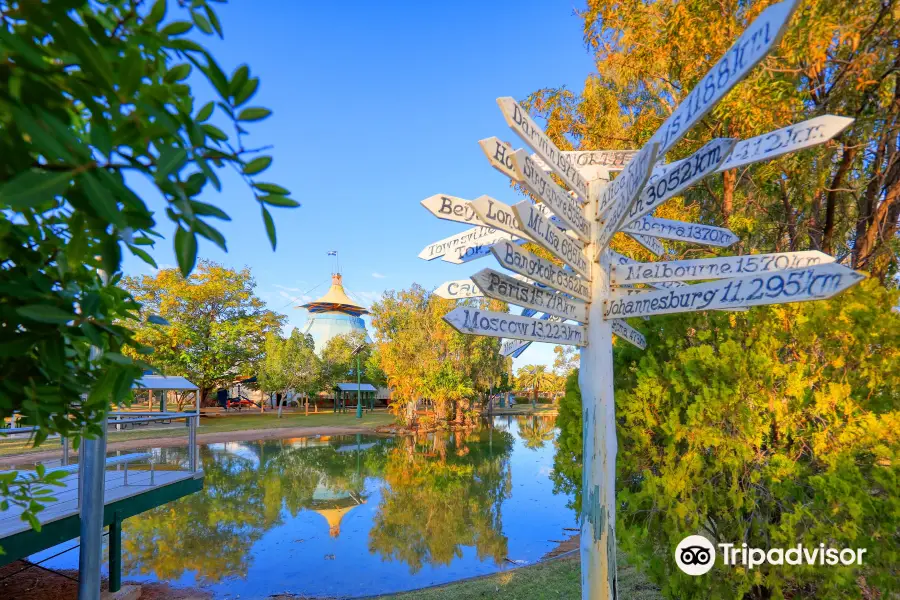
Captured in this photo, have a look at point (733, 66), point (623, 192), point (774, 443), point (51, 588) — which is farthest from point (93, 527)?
point (774, 443)

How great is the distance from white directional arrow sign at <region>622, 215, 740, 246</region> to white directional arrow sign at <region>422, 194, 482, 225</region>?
1.30 metres

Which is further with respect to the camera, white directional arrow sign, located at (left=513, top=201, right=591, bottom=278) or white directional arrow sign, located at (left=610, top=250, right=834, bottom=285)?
white directional arrow sign, located at (left=610, top=250, right=834, bottom=285)

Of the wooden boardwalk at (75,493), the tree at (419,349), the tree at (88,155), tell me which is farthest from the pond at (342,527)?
the tree at (419,349)

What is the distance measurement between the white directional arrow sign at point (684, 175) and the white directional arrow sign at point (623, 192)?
8cm

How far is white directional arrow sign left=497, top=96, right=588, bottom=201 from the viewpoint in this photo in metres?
3.24

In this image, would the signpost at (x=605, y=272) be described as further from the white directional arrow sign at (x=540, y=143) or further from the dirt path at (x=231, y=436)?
the dirt path at (x=231, y=436)

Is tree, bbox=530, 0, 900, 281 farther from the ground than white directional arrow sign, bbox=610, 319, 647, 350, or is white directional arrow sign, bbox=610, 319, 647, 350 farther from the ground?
tree, bbox=530, 0, 900, 281

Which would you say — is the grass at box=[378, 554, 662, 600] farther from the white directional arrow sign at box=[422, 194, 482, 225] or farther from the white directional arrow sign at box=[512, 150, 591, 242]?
the white directional arrow sign at box=[422, 194, 482, 225]

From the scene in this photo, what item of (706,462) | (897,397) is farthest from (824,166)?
(706,462)

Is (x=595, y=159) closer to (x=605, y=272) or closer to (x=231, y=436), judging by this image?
(x=605, y=272)

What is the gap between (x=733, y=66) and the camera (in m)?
2.32

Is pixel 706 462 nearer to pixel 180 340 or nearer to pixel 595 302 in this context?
pixel 595 302

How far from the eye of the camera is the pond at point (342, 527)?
1005 cm

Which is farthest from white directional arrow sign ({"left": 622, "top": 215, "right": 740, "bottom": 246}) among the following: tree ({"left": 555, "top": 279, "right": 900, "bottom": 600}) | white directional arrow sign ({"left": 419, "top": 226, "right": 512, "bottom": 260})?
white directional arrow sign ({"left": 419, "top": 226, "right": 512, "bottom": 260})
